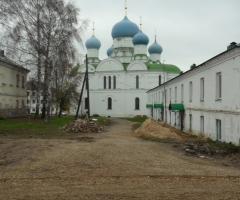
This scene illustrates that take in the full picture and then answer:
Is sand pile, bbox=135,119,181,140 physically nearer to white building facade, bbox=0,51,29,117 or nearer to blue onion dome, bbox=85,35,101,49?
white building facade, bbox=0,51,29,117

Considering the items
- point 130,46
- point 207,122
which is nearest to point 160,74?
point 130,46

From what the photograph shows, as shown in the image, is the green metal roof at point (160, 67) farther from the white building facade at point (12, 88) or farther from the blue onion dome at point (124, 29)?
the white building facade at point (12, 88)

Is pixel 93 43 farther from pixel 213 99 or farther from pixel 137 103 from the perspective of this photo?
pixel 213 99

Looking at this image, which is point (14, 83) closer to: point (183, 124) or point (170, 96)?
point (170, 96)

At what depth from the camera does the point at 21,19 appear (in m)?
25.5

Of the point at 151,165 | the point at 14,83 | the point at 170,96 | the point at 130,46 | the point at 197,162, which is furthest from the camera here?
the point at 130,46

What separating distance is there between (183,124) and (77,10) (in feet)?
44.7

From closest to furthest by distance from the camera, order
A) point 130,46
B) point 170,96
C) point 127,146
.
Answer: point 127,146, point 170,96, point 130,46

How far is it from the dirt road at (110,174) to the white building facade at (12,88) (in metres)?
17.1

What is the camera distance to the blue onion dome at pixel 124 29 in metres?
51.6

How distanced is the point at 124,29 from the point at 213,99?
38463mm

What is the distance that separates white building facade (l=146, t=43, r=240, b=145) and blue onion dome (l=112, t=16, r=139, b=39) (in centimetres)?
3035

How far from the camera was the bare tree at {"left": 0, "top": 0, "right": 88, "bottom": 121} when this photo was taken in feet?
83.4

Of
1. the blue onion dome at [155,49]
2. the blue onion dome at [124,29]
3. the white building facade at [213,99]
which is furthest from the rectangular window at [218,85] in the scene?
the blue onion dome at [155,49]
